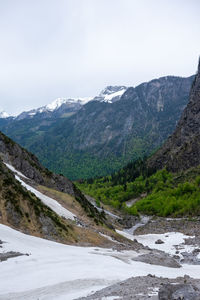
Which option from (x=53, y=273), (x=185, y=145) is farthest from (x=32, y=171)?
(x=185, y=145)

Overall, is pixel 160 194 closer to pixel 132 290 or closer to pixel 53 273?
pixel 53 273

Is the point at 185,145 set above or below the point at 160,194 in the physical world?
above

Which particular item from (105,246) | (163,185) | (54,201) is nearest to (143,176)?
(163,185)

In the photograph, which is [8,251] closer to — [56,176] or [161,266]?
[161,266]

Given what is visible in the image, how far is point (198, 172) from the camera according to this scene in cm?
11619

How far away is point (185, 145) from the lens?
144m

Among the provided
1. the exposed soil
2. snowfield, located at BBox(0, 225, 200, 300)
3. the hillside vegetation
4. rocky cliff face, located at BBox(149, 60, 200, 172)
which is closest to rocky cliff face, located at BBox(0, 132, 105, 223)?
snowfield, located at BBox(0, 225, 200, 300)

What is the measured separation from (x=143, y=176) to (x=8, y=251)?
141m

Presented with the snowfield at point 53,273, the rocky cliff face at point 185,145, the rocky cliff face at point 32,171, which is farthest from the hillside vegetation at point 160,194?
the snowfield at point 53,273

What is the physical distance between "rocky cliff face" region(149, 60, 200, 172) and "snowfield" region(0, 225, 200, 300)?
382 feet

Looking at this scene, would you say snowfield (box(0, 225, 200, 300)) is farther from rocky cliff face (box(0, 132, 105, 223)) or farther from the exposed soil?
rocky cliff face (box(0, 132, 105, 223))

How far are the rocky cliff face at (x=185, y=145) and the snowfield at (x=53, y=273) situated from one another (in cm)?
11640

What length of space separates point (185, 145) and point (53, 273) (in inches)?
5321

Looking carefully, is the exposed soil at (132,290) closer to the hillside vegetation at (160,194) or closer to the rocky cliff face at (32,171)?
the rocky cliff face at (32,171)
